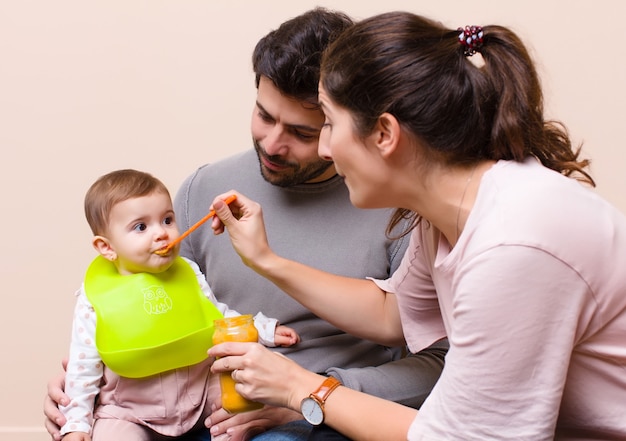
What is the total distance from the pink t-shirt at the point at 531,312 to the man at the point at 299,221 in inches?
17.7

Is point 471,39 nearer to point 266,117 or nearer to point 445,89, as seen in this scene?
point 445,89

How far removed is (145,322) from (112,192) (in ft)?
0.88

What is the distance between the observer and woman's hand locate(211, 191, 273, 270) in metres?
1.65

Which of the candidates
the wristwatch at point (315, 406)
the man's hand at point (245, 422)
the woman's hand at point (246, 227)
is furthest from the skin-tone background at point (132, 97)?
the wristwatch at point (315, 406)

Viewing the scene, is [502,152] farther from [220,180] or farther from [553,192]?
[220,180]

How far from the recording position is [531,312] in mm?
1146

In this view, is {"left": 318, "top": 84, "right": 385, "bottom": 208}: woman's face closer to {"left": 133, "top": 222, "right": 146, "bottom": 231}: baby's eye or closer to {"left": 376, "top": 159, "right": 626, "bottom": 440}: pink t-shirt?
{"left": 376, "top": 159, "right": 626, "bottom": 440}: pink t-shirt

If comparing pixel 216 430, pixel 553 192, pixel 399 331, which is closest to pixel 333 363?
pixel 399 331

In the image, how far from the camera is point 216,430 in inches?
62.7

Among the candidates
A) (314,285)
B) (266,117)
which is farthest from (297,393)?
(266,117)

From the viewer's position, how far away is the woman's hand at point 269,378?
148 centimetres

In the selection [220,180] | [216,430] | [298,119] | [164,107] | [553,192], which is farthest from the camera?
[164,107]

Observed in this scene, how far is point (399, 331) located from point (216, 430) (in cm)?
43

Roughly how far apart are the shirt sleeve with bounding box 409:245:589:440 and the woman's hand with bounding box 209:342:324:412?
35 cm
